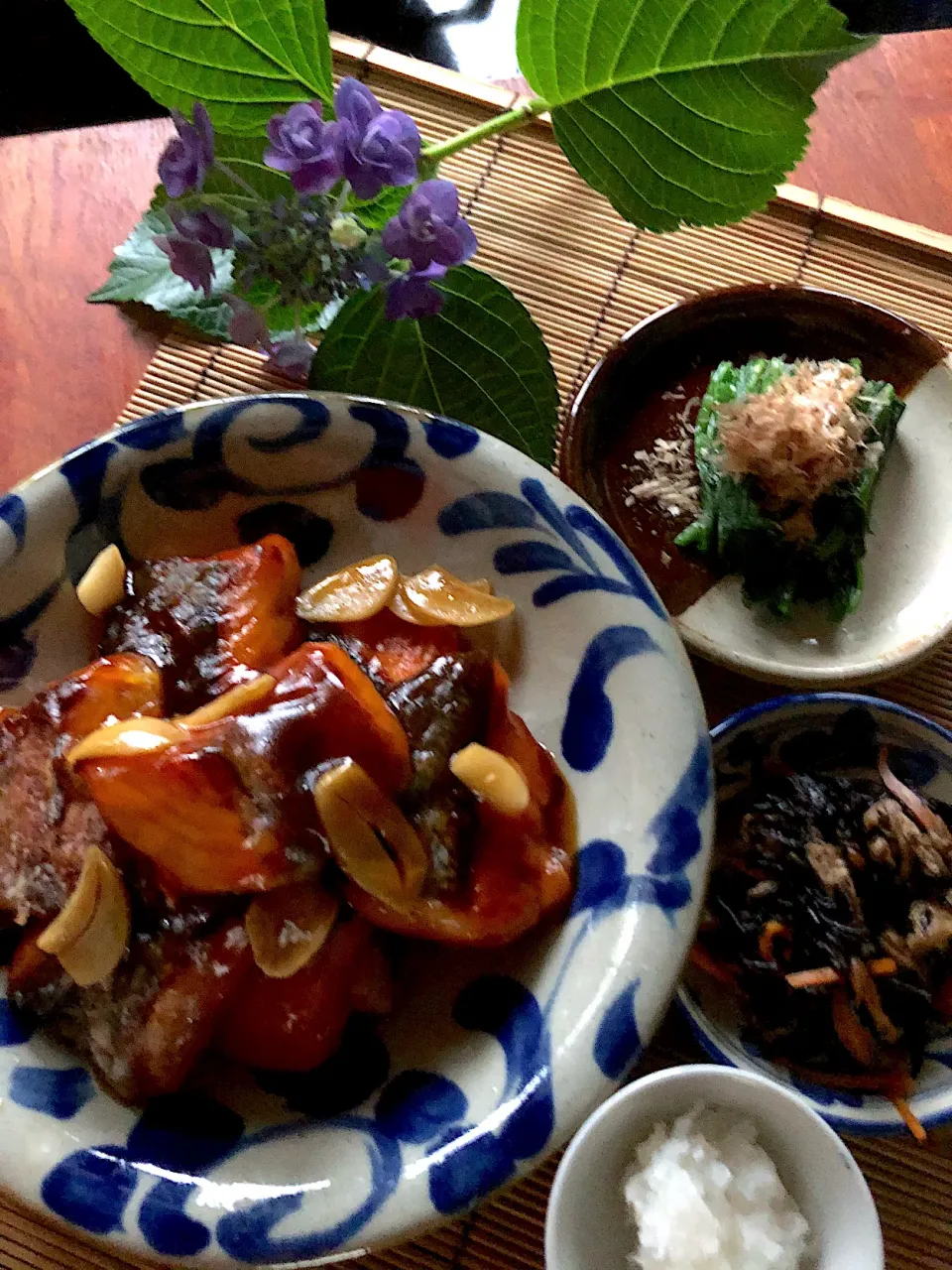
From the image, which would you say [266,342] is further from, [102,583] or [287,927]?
[287,927]

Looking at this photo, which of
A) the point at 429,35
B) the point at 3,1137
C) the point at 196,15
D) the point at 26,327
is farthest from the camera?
the point at 429,35

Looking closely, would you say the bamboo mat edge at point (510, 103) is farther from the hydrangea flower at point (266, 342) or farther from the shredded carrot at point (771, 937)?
the shredded carrot at point (771, 937)

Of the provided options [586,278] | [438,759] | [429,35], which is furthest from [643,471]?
[429,35]

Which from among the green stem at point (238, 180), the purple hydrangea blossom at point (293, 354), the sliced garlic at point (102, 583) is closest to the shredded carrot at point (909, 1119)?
the sliced garlic at point (102, 583)

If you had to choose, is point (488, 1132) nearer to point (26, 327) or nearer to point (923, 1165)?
point (923, 1165)

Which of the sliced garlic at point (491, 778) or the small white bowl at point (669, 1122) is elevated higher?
the sliced garlic at point (491, 778)

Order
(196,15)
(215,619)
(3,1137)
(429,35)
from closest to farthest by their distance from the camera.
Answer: (3,1137) → (215,619) → (196,15) → (429,35)
